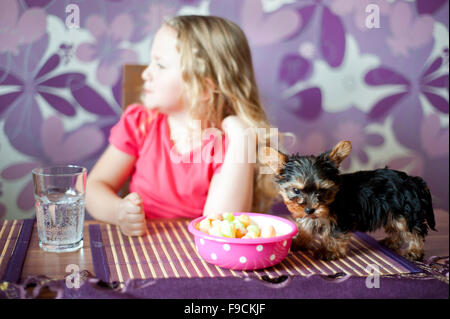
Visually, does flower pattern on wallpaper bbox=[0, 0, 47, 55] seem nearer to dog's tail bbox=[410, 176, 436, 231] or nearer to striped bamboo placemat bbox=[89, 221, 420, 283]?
striped bamboo placemat bbox=[89, 221, 420, 283]

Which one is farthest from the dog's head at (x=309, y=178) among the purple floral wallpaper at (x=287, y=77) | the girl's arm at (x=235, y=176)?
the purple floral wallpaper at (x=287, y=77)

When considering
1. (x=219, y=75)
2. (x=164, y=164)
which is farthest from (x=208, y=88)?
(x=164, y=164)

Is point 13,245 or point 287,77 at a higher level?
point 287,77

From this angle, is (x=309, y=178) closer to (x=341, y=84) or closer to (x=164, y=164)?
(x=164, y=164)

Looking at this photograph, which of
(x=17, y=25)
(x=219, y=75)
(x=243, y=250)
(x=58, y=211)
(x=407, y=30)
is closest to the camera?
(x=243, y=250)

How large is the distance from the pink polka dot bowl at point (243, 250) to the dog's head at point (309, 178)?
6 cm

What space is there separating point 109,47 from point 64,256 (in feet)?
2.08

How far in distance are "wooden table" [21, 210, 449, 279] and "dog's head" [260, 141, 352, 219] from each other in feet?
0.57

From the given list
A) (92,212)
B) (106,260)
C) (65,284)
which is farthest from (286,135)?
(65,284)

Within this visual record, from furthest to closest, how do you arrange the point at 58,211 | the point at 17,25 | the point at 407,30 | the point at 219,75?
the point at 407,30, the point at 219,75, the point at 17,25, the point at 58,211

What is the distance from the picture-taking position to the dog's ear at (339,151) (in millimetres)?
787

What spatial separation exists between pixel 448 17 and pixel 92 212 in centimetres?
107

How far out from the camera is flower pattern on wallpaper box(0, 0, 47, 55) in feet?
3.18

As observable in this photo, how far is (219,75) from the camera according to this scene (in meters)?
1.17
